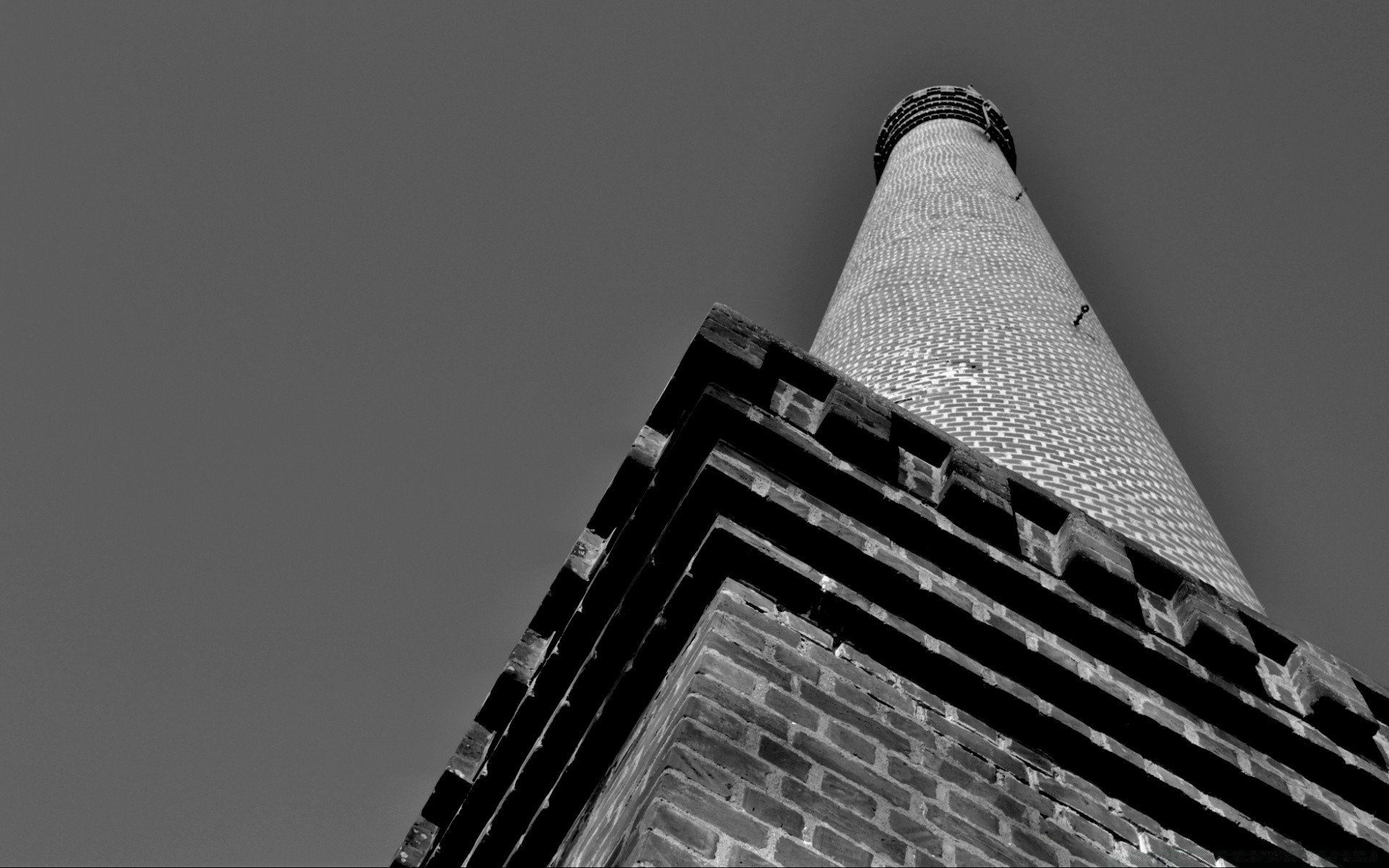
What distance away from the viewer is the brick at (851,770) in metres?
3.70

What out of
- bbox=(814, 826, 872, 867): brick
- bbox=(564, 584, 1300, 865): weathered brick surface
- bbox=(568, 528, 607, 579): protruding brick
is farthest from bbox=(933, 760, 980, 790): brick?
bbox=(568, 528, 607, 579): protruding brick

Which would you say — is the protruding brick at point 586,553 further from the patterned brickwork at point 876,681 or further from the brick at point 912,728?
the brick at point 912,728

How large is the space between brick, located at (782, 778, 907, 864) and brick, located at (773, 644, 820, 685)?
42 centimetres

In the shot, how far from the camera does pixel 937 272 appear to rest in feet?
35.4

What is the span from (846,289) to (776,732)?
824 cm

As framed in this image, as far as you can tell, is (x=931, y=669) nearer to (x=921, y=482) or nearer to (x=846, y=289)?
(x=921, y=482)

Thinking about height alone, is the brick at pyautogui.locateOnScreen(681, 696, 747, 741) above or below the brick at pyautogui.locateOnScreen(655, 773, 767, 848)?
above

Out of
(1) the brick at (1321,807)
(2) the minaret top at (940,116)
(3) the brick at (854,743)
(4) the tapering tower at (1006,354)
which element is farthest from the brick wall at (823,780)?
(2) the minaret top at (940,116)

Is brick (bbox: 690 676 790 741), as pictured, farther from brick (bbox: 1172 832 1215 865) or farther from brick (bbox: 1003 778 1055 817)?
brick (bbox: 1172 832 1215 865)

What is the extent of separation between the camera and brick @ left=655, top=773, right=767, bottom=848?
3.39 metres

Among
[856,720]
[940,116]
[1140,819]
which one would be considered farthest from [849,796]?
[940,116]

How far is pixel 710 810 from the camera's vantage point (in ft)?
11.2

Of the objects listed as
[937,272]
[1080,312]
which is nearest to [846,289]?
[937,272]

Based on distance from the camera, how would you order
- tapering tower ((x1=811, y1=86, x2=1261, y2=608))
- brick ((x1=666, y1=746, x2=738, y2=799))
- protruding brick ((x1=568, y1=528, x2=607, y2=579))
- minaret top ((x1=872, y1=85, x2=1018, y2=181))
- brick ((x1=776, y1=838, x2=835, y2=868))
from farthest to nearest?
minaret top ((x1=872, y1=85, x2=1018, y2=181)) → tapering tower ((x1=811, y1=86, x2=1261, y2=608)) → protruding brick ((x1=568, y1=528, x2=607, y2=579)) → brick ((x1=666, y1=746, x2=738, y2=799)) → brick ((x1=776, y1=838, x2=835, y2=868))
